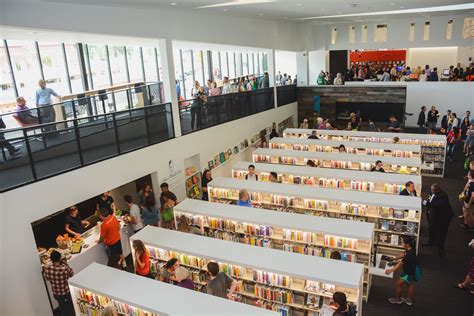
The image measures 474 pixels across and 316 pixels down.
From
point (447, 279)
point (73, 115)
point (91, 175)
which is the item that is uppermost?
point (73, 115)

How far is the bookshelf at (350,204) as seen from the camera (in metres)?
7.84

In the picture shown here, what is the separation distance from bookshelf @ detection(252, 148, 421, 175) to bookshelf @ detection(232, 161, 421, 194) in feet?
3.47

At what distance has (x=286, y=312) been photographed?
5.92m

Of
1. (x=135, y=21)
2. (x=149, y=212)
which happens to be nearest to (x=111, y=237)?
(x=149, y=212)

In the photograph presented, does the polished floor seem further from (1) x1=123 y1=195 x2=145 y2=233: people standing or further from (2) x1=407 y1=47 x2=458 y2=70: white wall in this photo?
(2) x1=407 y1=47 x2=458 y2=70: white wall

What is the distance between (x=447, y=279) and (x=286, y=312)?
12.0 feet

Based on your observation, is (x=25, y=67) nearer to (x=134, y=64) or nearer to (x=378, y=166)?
A: (x=134, y=64)

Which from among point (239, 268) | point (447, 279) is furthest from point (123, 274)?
point (447, 279)

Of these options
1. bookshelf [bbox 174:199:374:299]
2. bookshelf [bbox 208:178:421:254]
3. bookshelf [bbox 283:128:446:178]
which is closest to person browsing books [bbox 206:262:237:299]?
bookshelf [bbox 174:199:374:299]

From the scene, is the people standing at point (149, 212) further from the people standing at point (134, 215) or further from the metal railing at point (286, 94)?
the metal railing at point (286, 94)

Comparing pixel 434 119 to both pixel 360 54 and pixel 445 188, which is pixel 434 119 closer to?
pixel 445 188

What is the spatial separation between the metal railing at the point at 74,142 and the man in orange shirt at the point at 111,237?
1.20 metres

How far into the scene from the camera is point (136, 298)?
5301mm

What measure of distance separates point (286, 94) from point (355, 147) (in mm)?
6204
